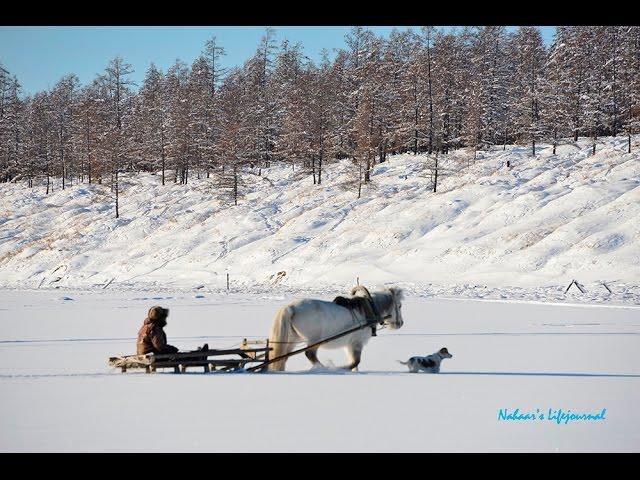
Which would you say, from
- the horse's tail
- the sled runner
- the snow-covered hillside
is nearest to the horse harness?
the horse's tail

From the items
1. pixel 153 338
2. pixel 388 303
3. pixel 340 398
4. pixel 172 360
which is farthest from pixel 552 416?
pixel 153 338

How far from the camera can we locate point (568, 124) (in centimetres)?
5378

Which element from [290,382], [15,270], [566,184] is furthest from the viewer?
A: [15,270]

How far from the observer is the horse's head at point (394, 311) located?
10.8 metres

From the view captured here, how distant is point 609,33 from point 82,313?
49.2 metres

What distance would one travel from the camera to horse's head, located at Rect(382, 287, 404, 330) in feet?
35.6

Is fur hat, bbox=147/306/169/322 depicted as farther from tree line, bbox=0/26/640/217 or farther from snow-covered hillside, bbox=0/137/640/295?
tree line, bbox=0/26/640/217

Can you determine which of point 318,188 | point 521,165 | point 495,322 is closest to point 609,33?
point 521,165

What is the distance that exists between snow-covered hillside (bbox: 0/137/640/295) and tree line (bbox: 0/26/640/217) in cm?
220

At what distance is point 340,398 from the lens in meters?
7.36

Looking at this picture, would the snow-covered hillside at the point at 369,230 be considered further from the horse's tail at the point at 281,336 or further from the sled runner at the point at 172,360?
the sled runner at the point at 172,360

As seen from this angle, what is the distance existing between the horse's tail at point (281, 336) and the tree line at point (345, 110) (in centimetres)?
4279

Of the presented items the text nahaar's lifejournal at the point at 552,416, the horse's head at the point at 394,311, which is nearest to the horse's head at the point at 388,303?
the horse's head at the point at 394,311

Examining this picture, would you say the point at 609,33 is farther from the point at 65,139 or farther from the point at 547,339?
the point at 65,139
